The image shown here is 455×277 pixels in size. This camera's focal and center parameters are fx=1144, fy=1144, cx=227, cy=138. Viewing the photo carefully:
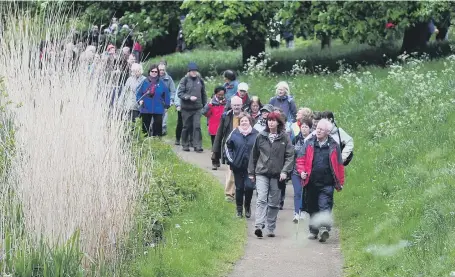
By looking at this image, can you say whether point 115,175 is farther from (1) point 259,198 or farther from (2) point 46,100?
(1) point 259,198

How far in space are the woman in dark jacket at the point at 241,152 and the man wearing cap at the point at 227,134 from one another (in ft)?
2.86

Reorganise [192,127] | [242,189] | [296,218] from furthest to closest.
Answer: [192,127] < [242,189] < [296,218]

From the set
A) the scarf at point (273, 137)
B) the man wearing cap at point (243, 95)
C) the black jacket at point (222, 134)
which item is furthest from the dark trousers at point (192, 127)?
the scarf at point (273, 137)

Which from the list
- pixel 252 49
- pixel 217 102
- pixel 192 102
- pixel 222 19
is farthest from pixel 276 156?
pixel 252 49

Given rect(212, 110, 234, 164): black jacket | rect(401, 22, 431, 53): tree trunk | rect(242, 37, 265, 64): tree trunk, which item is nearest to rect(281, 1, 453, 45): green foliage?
rect(401, 22, 431, 53): tree trunk

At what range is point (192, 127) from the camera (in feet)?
72.6

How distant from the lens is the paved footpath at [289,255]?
1378 cm

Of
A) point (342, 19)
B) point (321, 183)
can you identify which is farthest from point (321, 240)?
point (342, 19)

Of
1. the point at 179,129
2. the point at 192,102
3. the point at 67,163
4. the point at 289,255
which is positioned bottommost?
the point at 179,129

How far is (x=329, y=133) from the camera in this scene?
1533cm

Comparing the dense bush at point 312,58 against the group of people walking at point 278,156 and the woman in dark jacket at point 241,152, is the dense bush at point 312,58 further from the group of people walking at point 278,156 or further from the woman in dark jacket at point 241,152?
the woman in dark jacket at point 241,152

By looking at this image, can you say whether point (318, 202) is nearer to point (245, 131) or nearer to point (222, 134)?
point (245, 131)

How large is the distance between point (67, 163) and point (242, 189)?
4.11 m

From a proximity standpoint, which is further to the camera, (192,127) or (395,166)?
(192,127)
